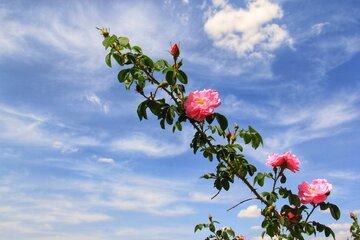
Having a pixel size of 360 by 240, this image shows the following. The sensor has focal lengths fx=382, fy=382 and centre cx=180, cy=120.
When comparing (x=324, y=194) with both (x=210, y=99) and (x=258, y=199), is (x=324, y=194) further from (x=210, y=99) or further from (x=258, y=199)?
(x=210, y=99)

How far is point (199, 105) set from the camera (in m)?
3.26

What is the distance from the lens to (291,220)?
135 inches

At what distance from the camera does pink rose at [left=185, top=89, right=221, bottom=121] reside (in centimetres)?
326

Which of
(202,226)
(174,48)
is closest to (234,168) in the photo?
(174,48)

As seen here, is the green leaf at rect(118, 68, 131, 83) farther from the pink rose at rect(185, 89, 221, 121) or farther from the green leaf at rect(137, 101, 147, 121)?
the pink rose at rect(185, 89, 221, 121)

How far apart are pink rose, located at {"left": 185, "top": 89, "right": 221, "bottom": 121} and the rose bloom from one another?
1.07m

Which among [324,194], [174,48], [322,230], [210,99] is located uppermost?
[174,48]

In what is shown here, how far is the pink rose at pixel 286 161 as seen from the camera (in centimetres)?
345

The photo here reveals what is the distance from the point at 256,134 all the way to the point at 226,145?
14.8 inches

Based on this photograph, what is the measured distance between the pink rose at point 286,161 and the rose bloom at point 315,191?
177 mm

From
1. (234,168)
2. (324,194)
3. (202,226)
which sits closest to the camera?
(324,194)

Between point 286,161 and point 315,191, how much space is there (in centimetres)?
35

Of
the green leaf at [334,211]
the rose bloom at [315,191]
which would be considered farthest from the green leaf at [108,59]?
the green leaf at [334,211]

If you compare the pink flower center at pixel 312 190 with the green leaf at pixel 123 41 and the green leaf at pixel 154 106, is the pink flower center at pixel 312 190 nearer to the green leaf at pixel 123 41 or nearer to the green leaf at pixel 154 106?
the green leaf at pixel 154 106
